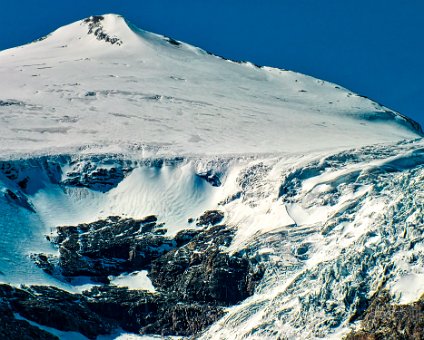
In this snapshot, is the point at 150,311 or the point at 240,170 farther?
the point at 240,170

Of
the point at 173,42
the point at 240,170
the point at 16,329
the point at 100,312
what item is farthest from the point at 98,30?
the point at 16,329

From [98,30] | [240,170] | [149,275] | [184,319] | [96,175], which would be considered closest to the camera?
[184,319]

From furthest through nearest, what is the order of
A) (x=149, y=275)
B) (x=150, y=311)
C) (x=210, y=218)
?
1. (x=210, y=218)
2. (x=149, y=275)
3. (x=150, y=311)

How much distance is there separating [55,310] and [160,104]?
47300 millimetres

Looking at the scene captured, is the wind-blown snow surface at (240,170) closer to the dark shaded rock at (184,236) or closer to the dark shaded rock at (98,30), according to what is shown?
the dark shaded rock at (184,236)

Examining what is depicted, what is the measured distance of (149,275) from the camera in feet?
211

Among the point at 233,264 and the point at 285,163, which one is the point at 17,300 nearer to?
the point at 233,264

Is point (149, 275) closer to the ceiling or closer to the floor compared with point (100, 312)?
closer to the ceiling

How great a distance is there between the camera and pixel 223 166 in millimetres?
78250

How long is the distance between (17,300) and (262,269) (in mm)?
13986

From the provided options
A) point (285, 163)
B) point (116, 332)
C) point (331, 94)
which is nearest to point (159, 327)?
point (116, 332)

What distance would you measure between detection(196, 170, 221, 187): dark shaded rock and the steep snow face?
5249mm

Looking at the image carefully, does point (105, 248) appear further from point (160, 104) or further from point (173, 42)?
point (173, 42)

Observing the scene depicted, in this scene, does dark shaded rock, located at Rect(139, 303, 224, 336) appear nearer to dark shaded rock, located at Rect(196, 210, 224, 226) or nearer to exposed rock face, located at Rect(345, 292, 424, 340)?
exposed rock face, located at Rect(345, 292, 424, 340)
